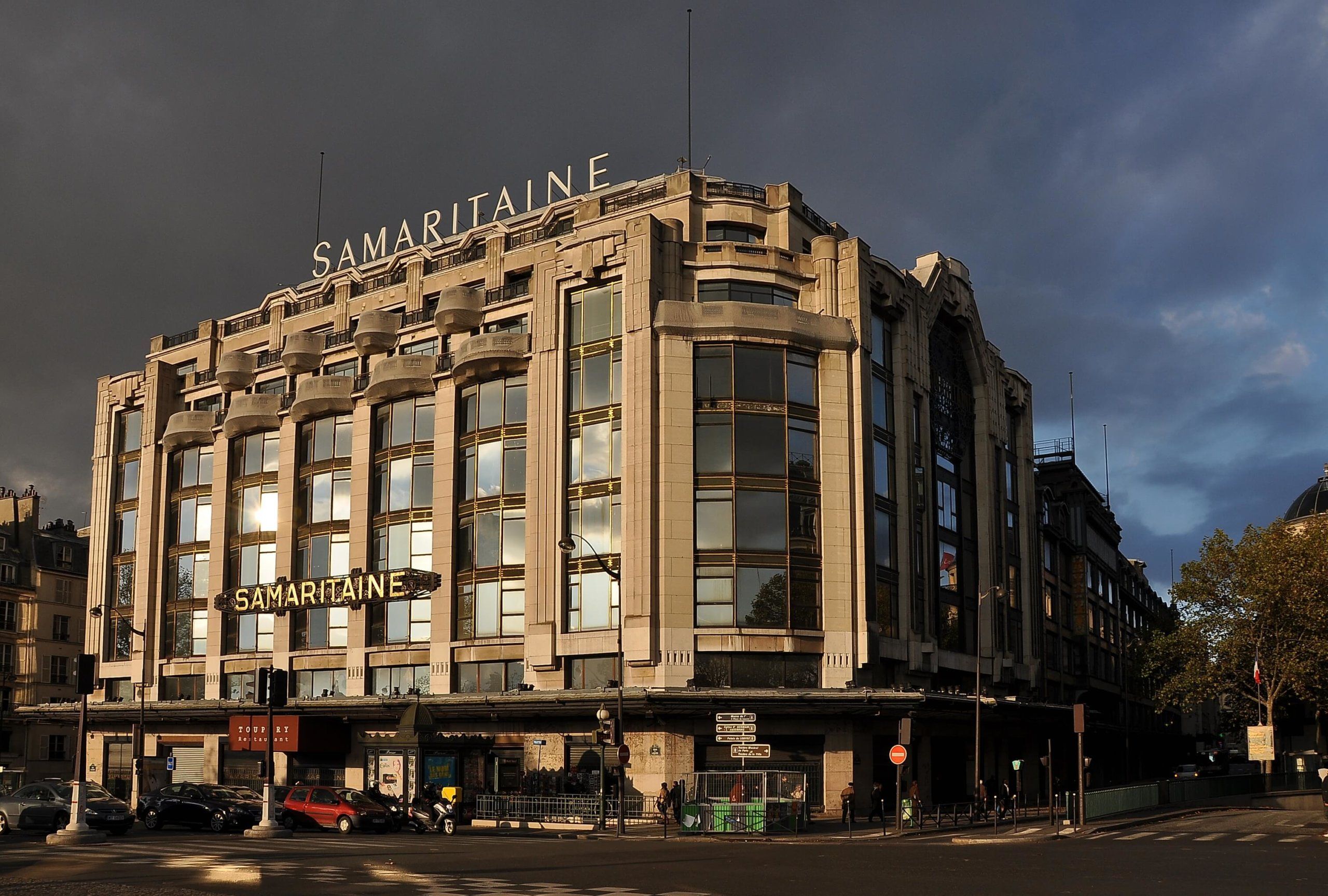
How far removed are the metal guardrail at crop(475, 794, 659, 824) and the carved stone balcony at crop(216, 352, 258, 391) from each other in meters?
35.1

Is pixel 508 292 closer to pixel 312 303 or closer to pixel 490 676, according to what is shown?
pixel 312 303

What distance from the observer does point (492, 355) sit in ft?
203

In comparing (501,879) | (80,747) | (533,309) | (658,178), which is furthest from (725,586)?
(501,879)

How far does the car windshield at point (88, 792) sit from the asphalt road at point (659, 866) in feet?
6.56

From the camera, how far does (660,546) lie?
55.1 meters

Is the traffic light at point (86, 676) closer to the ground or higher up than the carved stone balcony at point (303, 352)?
closer to the ground

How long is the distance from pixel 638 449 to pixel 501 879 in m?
31.9

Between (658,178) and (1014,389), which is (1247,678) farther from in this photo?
(658,178)

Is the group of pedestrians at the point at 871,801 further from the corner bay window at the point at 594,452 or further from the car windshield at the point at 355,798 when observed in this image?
the car windshield at the point at 355,798

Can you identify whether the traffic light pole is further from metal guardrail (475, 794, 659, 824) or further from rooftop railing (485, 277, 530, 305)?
rooftop railing (485, 277, 530, 305)

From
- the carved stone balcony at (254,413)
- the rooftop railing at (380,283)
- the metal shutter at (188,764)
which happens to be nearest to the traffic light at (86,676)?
the metal shutter at (188,764)

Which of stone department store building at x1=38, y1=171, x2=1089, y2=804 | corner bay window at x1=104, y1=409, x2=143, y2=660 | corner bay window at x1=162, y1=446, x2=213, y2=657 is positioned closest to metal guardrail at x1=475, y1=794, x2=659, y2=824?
stone department store building at x1=38, y1=171, x2=1089, y2=804

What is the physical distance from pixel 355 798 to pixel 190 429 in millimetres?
37548

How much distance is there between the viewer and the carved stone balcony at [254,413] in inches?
2842
